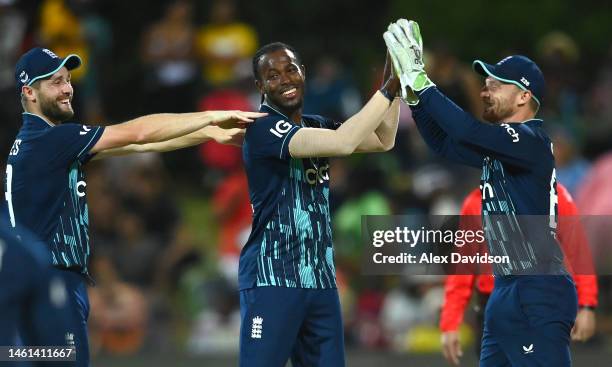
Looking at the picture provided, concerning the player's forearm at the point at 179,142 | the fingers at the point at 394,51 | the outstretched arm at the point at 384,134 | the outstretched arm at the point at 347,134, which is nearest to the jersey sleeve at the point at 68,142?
the player's forearm at the point at 179,142

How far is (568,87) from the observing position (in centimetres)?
1376

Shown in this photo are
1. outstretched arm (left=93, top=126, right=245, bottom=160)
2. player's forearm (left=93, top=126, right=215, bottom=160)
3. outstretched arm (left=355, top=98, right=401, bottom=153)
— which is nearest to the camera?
outstretched arm (left=355, top=98, right=401, bottom=153)

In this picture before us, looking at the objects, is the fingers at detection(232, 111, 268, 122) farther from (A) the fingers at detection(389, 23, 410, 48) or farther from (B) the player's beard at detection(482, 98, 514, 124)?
(B) the player's beard at detection(482, 98, 514, 124)

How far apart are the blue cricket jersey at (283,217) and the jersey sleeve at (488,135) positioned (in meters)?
0.74

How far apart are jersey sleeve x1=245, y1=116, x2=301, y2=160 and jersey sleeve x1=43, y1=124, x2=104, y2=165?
→ 83 centimetres

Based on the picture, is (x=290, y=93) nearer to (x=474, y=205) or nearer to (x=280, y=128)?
(x=280, y=128)

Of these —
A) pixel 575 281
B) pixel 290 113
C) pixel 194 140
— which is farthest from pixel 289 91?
pixel 575 281

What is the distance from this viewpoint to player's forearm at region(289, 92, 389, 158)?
6801 millimetres

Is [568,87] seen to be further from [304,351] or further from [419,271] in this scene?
[304,351]

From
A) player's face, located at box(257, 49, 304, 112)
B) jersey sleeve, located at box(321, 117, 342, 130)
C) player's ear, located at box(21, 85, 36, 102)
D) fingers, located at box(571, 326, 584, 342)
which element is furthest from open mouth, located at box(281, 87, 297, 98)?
fingers, located at box(571, 326, 584, 342)

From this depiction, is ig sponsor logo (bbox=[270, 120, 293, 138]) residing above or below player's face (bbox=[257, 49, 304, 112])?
below

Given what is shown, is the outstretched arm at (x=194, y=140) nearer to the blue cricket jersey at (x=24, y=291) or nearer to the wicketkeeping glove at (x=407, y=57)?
the wicketkeeping glove at (x=407, y=57)

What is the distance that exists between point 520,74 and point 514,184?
640 mm

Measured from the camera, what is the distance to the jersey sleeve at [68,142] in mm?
6934
